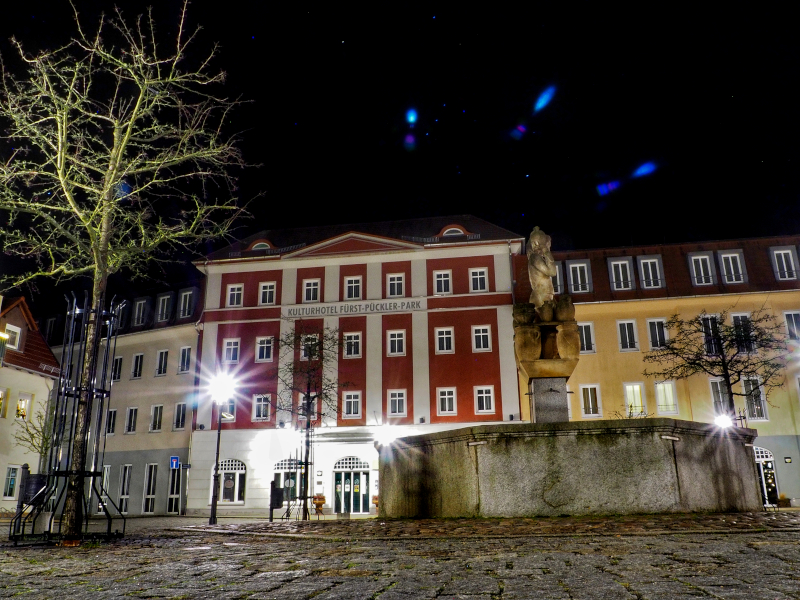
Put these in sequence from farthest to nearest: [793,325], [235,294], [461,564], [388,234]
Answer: [388,234]
[235,294]
[793,325]
[461,564]

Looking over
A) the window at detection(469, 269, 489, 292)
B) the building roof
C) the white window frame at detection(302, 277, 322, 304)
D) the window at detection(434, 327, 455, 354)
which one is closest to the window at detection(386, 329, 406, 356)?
the window at detection(434, 327, 455, 354)

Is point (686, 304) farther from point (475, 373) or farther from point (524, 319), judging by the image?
point (524, 319)

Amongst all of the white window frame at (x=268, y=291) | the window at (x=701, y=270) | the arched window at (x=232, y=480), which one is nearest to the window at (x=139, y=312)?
the white window frame at (x=268, y=291)

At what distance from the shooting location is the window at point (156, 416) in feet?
136

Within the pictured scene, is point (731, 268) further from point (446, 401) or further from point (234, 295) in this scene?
point (234, 295)

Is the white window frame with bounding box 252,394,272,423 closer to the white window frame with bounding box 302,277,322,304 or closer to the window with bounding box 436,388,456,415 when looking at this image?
the white window frame with bounding box 302,277,322,304

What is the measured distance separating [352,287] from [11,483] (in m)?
20.4

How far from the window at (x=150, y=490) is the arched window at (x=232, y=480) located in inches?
180

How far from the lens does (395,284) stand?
4000 centimetres

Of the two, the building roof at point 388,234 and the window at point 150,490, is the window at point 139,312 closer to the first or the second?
the building roof at point 388,234

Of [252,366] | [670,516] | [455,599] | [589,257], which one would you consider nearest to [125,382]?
[252,366]

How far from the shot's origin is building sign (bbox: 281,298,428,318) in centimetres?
3925

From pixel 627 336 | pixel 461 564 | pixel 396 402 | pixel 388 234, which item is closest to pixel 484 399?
pixel 396 402

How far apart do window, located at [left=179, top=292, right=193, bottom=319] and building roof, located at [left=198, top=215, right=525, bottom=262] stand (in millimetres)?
3132
